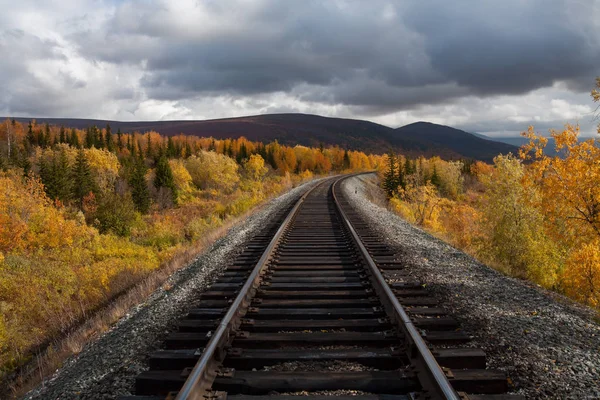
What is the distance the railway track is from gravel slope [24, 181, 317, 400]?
28 cm

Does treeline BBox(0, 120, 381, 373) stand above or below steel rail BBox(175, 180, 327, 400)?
below

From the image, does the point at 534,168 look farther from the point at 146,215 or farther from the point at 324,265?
the point at 146,215

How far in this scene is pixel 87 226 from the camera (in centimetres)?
3581

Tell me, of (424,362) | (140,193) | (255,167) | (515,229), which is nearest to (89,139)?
(255,167)

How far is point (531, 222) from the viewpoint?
2058 cm

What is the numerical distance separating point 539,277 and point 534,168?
8.99 meters

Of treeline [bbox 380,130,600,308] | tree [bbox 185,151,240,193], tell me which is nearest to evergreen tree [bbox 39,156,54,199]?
tree [bbox 185,151,240,193]

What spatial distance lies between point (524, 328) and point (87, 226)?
38862 mm

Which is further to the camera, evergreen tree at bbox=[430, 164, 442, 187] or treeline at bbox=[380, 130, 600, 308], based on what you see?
evergreen tree at bbox=[430, 164, 442, 187]

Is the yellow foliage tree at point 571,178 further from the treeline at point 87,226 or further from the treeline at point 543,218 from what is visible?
the treeline at point 87,226

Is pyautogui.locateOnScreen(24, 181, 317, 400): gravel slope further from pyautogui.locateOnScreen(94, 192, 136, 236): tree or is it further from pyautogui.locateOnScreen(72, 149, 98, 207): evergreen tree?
pyautogui.locateOnScreen(72, 149, 98, 207): evergreen tree

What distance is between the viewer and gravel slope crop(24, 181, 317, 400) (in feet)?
11.5

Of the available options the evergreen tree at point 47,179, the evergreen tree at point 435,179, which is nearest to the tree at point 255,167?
the evergreen tree at point 47,179

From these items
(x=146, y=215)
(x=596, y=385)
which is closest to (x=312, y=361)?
(x=596, y=385)
